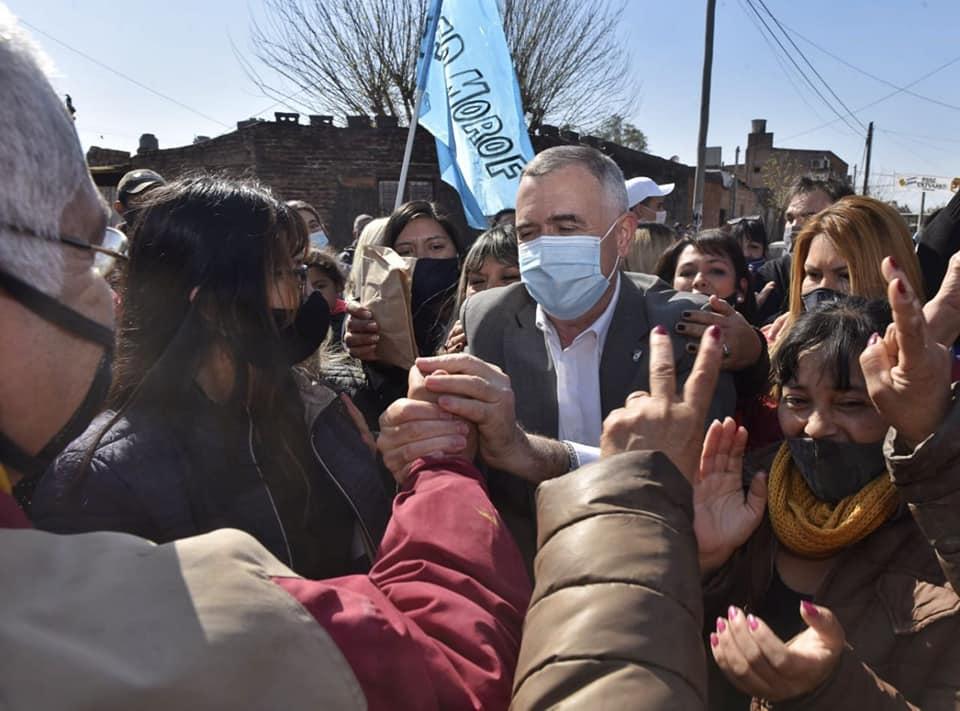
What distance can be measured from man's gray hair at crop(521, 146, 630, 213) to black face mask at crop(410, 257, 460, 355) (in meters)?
1.12

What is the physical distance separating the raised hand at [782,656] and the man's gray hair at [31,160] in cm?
120

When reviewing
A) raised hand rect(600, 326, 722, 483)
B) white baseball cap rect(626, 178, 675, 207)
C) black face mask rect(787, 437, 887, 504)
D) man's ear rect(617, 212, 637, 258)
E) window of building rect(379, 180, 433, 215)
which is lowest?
black face mask rect(787, 437, 887, 504)

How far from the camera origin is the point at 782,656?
4.00 feet

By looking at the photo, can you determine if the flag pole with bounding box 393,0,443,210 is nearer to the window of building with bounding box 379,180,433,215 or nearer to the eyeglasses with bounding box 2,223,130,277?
the eyeglasses with bounding box 2,223,130,277

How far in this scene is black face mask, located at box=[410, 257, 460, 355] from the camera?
360 centimetres

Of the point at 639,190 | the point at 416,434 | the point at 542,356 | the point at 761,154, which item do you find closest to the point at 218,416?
the point at 416,434

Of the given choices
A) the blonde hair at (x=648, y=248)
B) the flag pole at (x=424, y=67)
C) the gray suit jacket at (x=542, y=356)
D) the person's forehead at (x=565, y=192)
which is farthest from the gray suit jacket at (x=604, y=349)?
the flag pole at (x=424, y=67)

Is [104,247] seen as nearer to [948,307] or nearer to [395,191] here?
[948,307]

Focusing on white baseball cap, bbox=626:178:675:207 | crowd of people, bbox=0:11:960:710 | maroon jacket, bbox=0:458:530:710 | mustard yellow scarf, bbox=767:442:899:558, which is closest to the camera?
crowd of people, bbox=0:11:960:710

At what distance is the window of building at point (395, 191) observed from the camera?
16.6m

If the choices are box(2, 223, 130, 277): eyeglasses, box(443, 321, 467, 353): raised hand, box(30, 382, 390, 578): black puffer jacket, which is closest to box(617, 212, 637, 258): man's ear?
box(443, 321, 467, 353): raised hand

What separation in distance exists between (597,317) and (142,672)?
6.66 feet

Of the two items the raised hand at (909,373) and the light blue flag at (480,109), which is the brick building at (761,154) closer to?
the light blue flag at (480,109)

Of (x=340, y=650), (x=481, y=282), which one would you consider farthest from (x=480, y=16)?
(x=340, y=650)
